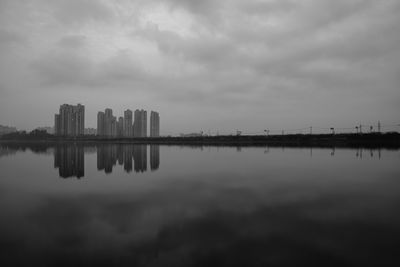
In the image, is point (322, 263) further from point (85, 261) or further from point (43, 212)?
point (43, 212)

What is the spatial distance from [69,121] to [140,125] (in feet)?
177

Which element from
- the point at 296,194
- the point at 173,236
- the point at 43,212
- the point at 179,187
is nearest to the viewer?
the point at 173,236

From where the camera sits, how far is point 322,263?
21.6ft

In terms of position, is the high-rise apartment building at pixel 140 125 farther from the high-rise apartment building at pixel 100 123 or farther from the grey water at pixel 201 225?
the grey water at pixel 201 225

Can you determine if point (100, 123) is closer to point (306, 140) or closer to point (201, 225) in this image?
point (306, 140)

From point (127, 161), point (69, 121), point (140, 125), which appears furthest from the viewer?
point (140, 125)

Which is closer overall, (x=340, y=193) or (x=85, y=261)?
(x=85, y=261)

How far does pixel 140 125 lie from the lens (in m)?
194

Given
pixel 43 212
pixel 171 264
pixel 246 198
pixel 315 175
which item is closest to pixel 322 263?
pixel 171 264

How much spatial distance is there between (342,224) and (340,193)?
6.04 meters

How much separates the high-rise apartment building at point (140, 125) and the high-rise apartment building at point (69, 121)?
4179 cm

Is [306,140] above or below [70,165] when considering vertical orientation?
above

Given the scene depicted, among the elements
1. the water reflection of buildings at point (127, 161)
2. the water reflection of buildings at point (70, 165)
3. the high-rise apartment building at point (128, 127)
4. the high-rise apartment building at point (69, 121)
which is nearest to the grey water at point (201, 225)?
the water reflection of buildings at point (70, 165)

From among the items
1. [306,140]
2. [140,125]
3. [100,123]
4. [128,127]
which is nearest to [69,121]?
[100,123]
